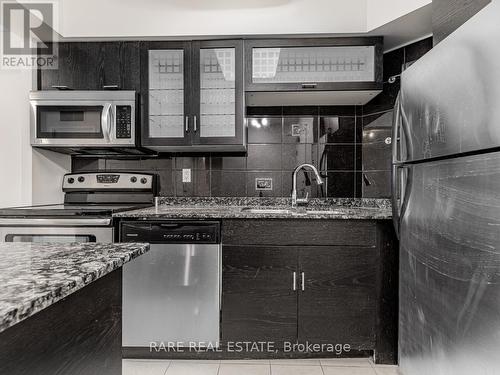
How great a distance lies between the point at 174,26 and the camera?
7.32ft

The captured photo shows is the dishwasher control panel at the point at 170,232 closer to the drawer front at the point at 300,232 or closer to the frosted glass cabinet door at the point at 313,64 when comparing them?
the drawer front at the point at 300,232

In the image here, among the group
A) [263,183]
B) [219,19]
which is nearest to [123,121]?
[219,19]

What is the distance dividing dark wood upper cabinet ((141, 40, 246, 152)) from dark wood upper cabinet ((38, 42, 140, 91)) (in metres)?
0.10

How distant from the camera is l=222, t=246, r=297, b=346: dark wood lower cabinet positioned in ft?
6.34

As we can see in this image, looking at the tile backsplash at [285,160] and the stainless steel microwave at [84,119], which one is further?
the tile backsplash at [285,160]

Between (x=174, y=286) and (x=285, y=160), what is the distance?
4.17 feet

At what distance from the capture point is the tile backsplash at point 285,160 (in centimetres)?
255

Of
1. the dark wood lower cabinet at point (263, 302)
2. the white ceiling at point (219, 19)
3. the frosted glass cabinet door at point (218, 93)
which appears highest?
the white ceiling at point (219, 19)

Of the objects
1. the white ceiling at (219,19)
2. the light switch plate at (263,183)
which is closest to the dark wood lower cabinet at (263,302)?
the light switch plate at (263,183)

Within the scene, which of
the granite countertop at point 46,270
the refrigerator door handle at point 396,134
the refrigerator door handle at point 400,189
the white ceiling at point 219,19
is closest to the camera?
the granite countertop at point 46,270

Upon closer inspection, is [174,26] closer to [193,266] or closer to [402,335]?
[193,266]

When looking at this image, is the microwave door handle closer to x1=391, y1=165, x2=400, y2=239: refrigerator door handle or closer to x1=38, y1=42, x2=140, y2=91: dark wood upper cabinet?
x1=38, y1=42, x2=140, y2=91: dark wood upper cabinet

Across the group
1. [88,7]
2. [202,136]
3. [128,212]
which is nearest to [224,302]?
[128,212]

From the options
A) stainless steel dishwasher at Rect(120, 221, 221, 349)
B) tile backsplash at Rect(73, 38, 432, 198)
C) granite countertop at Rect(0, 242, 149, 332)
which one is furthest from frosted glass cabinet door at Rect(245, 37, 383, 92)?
granite countertop at Rect(0, 242, 149, 332)
